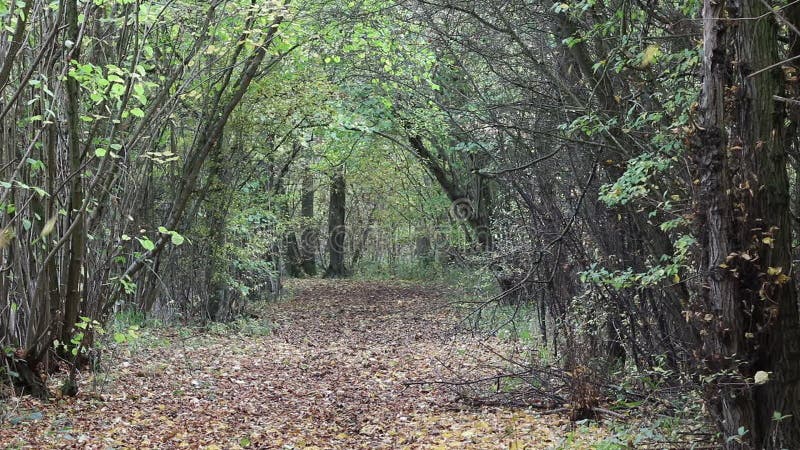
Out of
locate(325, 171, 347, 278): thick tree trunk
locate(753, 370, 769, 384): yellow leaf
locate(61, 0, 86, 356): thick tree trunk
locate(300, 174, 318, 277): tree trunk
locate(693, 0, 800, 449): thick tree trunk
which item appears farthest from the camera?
locate(325, 171, 347, 278): thick tree trunk

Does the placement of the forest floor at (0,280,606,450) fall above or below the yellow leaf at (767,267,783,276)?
below

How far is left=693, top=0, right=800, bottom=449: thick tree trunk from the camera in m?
4.21

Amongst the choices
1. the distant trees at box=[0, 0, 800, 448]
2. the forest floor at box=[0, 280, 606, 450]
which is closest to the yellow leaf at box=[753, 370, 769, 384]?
the distant trees at box=[0, 0, 800, 448]

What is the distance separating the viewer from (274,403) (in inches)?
330

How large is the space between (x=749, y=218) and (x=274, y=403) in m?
5.69

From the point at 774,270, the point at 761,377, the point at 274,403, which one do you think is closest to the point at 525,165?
the point at 774,270

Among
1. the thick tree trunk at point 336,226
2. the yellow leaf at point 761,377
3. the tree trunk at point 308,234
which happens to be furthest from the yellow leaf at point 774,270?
the thick tree trunk at point 336,226

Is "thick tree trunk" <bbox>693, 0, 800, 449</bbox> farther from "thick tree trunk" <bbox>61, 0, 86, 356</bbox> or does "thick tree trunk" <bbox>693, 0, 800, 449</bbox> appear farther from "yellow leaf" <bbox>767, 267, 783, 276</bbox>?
"thick tree trunk" <bbox>61, 0, 86, 356</bbox>

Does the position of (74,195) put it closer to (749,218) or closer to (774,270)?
(749,218)

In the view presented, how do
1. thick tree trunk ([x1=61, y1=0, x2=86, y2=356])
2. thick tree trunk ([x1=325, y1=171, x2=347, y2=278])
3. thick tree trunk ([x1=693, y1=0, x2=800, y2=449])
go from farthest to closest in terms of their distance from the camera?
thick tree trunk ([x1=325, y1=171, x2=347, y2=278]) < thick tree trunk ([x1=61, y1=0, x2=86, y2=356]) < thick tree trunk ([x1=693, y1=0, x2=800, y2=449])

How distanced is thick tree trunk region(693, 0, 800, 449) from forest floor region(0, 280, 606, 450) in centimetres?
179

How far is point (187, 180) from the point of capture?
31.9 feet

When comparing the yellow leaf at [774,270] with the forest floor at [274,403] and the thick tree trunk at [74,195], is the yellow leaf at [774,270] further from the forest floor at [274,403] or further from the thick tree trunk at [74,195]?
the thick tree trunk at [74,195]

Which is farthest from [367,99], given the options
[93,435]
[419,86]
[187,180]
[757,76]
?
[757,76]
